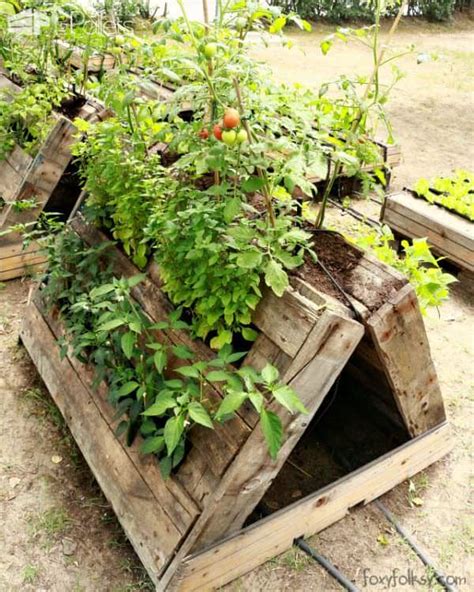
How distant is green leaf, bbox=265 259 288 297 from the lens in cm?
199

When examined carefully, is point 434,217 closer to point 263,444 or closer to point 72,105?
point 72,105

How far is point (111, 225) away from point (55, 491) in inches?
54.0

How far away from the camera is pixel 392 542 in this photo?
8.80 ft

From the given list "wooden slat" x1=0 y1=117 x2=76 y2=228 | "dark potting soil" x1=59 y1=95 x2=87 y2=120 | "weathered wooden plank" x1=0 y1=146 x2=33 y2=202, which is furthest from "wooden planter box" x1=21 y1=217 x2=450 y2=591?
"dark potting soil" x1=59 y1=95 x2=87 y2=120

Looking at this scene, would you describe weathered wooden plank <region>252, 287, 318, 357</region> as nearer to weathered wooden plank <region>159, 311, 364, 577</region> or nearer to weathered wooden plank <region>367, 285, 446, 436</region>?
weathered wooden plank <region>159, 311, 364, 577</region>

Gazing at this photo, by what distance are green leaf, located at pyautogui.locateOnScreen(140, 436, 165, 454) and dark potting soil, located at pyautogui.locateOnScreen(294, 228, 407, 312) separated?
84cm

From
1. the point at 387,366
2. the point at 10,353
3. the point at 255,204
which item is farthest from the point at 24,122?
the point at 387,366

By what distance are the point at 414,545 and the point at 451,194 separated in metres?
3.10

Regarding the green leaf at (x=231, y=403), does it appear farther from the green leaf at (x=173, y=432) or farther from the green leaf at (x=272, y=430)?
the green leaf at (x=173, y=432)

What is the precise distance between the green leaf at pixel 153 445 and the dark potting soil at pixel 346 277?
0.84 metres

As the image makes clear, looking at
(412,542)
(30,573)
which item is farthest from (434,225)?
(30,573)

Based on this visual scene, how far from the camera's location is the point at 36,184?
13.4ft

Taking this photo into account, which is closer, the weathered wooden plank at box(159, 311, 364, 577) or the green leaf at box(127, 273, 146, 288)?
the weathered wooden plank at box(159, 311, 364, 577)

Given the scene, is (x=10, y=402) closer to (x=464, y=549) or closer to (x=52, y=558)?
(x=52, y=558)
